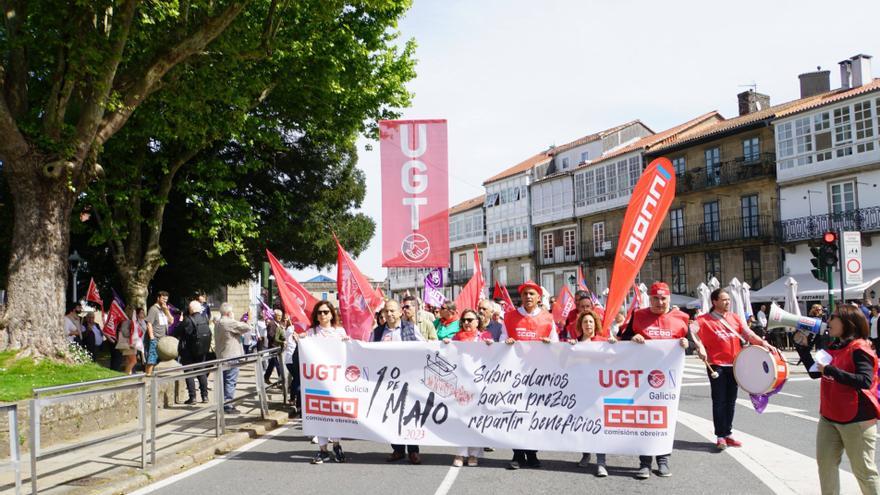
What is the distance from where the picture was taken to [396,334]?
8367 mm

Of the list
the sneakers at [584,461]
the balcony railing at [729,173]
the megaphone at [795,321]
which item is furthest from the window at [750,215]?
the sneakers at [584,461]

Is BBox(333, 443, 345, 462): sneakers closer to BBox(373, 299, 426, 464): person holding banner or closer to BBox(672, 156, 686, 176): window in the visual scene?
BBox(373, 299, 426, 464): person holding banner

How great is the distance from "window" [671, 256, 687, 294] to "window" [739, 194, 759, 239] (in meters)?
4.88

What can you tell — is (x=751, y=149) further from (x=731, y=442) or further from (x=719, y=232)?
(x=731, y=442)

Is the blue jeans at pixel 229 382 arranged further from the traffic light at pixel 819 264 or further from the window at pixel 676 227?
the window at pixel 676 227

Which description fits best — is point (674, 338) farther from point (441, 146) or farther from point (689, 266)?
point (689, 266)

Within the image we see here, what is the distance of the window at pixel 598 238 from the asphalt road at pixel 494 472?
3935 cm

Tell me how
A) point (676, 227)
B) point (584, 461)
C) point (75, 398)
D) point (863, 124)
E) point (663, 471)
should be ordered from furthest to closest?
point (676, 227) < point (863, 124) < point (584, 461) < point (663, 471) < point (75, 398)

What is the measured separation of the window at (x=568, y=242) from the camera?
170 ft

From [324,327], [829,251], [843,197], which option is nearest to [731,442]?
[324,327]

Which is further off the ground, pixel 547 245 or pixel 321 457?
pixel 547 245

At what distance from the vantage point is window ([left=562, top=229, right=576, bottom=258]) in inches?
2035

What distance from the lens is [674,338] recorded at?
24.7 ft

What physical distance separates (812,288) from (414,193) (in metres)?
27.6
